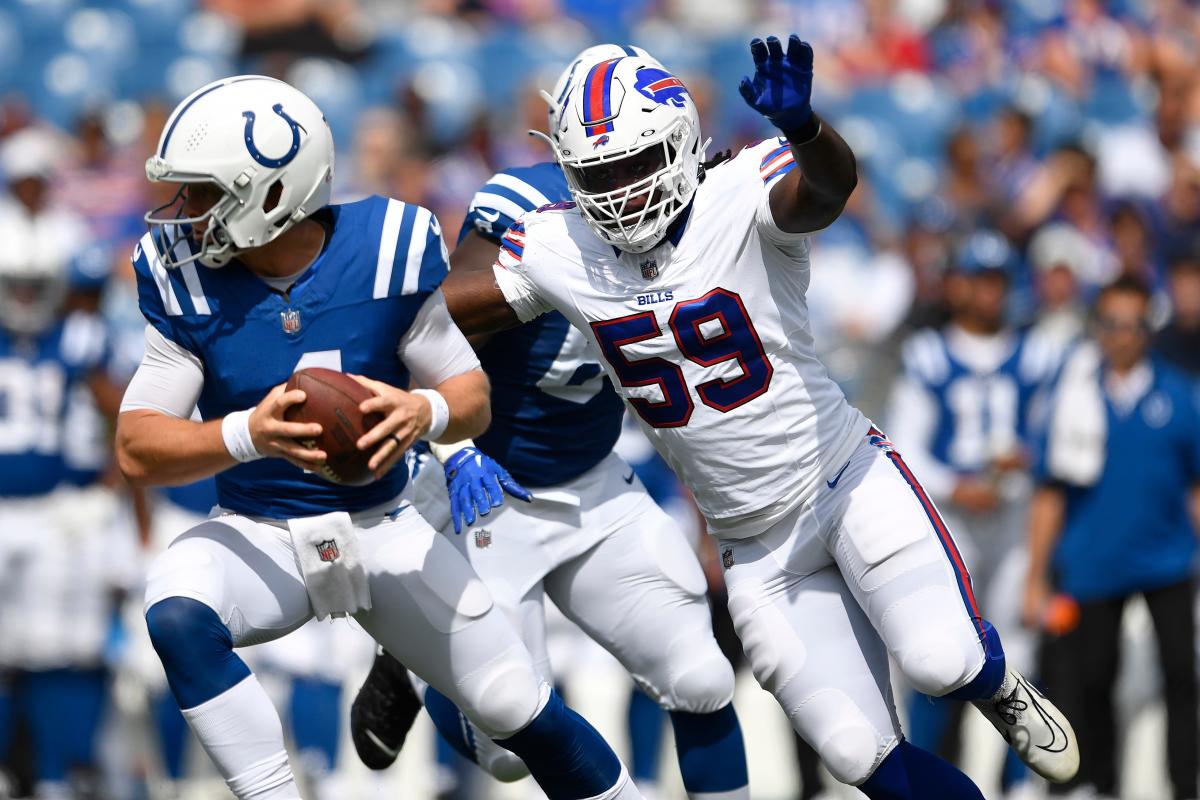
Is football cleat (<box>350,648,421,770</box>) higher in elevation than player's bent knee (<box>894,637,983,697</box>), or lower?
lower

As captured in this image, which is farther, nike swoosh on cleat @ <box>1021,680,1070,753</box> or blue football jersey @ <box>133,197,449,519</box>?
nike swoosh on cleat @ <box>1021,680,1070,753</box>

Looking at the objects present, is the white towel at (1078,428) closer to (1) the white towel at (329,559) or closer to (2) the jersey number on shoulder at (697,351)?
(2) the jersey number on shoulder at (697,351)

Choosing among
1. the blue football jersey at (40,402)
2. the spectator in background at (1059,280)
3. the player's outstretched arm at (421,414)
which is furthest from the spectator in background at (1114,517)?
the blue football jersey at (40,402)

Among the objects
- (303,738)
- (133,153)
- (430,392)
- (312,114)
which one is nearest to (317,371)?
(430,392)

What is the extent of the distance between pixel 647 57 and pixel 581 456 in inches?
43.6

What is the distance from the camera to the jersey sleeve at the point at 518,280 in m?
4.07

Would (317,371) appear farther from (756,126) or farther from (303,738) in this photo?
(756,126)

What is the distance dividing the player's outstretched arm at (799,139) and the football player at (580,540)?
0.89 metres

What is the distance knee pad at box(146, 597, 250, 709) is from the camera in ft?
11.7

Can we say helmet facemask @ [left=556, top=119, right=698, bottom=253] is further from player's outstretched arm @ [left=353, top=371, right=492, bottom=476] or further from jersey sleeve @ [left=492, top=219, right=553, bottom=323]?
player's outstretched arm @ [left=353, top=371, right=492, bottom=476]

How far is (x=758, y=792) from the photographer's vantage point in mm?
7074

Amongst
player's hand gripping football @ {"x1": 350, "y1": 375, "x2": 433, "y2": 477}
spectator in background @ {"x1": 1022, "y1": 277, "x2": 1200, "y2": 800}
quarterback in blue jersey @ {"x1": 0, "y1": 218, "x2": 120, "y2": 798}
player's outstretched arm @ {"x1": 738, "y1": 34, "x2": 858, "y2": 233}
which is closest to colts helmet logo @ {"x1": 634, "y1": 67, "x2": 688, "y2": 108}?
player's outstretched arm @ {"x1": 738, "y1": 34, "x2": 858, "y2": 233}

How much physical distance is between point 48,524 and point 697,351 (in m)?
3.93

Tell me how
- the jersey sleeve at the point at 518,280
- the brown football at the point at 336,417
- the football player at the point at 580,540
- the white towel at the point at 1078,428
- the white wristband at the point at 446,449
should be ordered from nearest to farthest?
the brown football at the point at 336,417 → the jersey sleeve at the point at 518,280 → the white wristband at the point at 446,449 → the football player at the point at 580,540 → the white towel at the point at 1078,428
